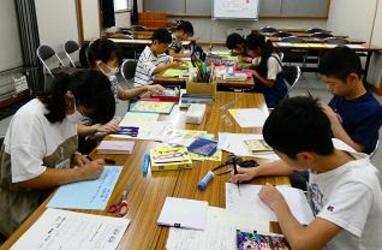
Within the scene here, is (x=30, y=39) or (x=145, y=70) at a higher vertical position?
(x=30, y=39)

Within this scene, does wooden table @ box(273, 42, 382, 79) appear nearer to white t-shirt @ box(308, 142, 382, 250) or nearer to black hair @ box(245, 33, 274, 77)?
black hair @ box(245, 33, 274, 77)

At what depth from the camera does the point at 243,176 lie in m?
1.35

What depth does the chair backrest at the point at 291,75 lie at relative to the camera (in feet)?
10.5

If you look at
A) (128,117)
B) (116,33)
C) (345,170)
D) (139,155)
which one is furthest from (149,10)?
(345,170)

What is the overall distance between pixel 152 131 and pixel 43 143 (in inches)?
25.3

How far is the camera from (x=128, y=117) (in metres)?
2.06

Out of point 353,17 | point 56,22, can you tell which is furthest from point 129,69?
point 353,17

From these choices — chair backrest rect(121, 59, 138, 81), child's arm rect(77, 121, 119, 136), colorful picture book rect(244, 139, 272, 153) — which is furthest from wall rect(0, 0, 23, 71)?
colorful picture book rect(244, 139, 272, 153)

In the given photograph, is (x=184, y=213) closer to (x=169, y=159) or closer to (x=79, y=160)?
(x=169, y=159)

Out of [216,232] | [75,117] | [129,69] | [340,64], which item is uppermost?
[340,64]

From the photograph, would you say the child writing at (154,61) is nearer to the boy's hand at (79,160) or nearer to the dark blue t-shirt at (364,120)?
the boy's hand at (79,160)

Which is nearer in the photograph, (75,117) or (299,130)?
(299,130)

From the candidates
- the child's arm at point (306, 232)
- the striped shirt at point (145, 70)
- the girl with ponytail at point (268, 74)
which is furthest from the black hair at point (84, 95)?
the girl with ponytail at point (268, 74)

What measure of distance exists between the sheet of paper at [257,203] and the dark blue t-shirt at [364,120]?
2.03ft
